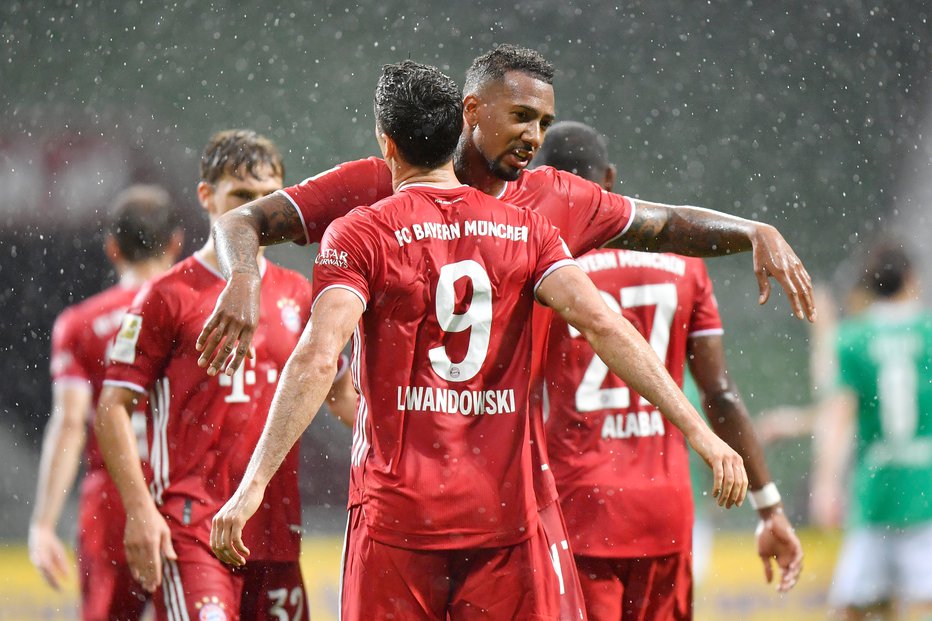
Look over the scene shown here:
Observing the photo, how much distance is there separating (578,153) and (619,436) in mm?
928

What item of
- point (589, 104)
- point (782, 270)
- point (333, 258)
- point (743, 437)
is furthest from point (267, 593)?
point (589, 104)

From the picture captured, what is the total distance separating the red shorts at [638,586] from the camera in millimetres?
3523

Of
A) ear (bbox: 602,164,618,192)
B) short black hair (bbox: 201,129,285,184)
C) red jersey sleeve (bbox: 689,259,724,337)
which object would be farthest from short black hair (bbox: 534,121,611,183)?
short black hair (bbox: 201,129,285,184)

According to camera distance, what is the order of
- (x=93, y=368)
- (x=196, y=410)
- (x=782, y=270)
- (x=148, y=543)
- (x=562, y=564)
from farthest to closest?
(x=93, y=368) → (x=196, y=410) → (x=148, y=543) → (x=782, y=270) → (x=562, y=564)

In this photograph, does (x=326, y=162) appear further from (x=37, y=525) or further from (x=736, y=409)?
(x=736, y=409)

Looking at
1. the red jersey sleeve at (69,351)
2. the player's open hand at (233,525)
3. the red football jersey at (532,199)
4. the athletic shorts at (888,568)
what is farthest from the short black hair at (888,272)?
the player's open hand at (233,525)

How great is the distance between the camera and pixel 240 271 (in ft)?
9.47

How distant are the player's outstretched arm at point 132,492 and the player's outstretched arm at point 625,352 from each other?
4.88 feet

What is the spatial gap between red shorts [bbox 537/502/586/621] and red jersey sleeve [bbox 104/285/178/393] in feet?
4.61

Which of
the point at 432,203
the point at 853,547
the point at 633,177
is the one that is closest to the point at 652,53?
the point at 633,177

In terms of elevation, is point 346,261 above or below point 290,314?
below

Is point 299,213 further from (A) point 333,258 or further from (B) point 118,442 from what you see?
(B) point 118,442

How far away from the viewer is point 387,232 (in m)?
2.66

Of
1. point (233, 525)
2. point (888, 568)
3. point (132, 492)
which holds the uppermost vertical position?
point (132, 492)
